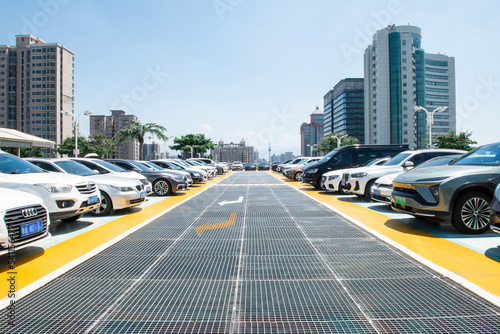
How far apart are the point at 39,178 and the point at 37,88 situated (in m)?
122

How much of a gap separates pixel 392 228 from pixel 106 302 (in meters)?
5.48

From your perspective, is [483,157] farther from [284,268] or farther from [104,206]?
[104,206]

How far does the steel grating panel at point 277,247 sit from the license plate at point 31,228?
2974 millimetres

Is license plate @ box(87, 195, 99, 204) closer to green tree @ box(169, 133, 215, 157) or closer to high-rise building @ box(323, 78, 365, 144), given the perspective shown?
green tree @ box(169, 133, 215, 157)

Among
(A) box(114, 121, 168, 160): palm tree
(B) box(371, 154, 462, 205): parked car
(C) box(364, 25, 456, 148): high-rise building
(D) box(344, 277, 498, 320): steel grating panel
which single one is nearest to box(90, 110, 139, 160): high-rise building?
(C) box(364, 25, 456, 148): high-rise building

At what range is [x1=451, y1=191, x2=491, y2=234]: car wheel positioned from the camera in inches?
229

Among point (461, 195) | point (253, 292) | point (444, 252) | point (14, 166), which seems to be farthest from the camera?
point (14, 166)

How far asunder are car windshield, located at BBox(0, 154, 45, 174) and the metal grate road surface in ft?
8.81

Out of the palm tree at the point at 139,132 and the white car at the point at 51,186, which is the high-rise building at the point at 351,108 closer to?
the palm tree at the point at 139,132

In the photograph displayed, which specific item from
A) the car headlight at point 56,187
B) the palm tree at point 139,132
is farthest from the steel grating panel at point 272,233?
the palm tree at point 139,132

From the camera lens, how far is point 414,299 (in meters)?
3.29

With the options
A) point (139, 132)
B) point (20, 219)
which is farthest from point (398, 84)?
point (20, 219)

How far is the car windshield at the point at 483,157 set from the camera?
6.17 m

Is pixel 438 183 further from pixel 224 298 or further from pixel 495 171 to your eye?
pixel 224 298
